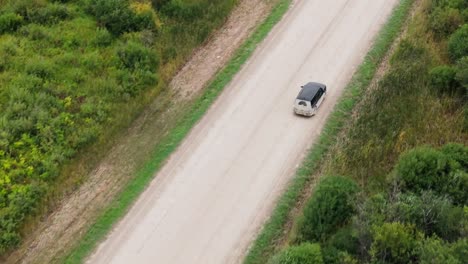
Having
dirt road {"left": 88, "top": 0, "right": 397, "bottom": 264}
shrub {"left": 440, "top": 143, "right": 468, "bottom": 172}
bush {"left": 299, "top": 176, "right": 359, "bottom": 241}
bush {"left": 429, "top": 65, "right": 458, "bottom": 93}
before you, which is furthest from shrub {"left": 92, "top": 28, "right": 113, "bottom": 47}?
shrub {"left": 440, "top": 143, "right": 468, "bottom": 172}

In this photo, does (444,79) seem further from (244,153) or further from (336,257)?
(336,257)

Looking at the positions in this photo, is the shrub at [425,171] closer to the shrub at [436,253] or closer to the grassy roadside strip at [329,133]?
the shrub at [436,253]

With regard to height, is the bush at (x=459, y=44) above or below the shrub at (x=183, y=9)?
above

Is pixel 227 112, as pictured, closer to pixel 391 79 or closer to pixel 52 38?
pixel 391 79

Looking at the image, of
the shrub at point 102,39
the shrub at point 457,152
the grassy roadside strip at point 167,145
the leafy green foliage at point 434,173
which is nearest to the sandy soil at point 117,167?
the grassy roadside strip at point 167,145

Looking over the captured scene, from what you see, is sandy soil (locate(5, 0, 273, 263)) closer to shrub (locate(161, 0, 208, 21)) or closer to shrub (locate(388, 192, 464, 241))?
shrub (locate(161, 0, 208, 21))

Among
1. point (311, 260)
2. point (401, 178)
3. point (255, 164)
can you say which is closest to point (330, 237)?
point (311, 260)
